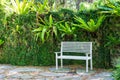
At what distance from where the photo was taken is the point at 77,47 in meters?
6.98

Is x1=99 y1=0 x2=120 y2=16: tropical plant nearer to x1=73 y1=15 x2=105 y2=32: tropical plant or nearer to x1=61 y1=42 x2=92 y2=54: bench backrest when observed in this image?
x1=73 y1=15 x2=105 y2=32: tropical plant

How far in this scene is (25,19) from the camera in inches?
296

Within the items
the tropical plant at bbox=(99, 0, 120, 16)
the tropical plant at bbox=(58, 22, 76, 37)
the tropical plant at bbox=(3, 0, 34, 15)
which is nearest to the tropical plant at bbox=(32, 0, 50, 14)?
the tropical plant at bbox=(3, 0, 34, 15)

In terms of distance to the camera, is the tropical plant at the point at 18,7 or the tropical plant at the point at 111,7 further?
the tropical plant at the point at 18,7

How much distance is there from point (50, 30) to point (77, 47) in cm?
99

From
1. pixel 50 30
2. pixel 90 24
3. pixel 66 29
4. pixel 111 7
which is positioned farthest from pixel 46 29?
pixel 111 7

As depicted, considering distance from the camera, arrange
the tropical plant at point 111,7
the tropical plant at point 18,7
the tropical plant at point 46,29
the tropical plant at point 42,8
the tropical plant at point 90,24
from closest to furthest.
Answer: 1. the tropical plant at point 111,7
2. the tropical plant at point 90,24
3. the tropical plant at point 46,29
4. the tropical plant at point 42,8
5. the tropical plant at point 18,7

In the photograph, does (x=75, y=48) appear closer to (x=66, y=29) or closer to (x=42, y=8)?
(x=66, y=29)

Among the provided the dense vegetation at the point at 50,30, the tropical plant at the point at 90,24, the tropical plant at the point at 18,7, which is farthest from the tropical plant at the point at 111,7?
the tropical plant at the point at 18,7

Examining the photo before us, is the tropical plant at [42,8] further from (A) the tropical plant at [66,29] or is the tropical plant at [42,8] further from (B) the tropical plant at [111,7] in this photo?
(B) the tropical plant at [111,7]

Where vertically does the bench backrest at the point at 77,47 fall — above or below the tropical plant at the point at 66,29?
below

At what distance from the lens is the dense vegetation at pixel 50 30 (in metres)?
6.72

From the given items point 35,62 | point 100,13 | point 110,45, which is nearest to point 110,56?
point 110,45

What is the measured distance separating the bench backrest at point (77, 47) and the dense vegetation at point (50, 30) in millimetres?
249
